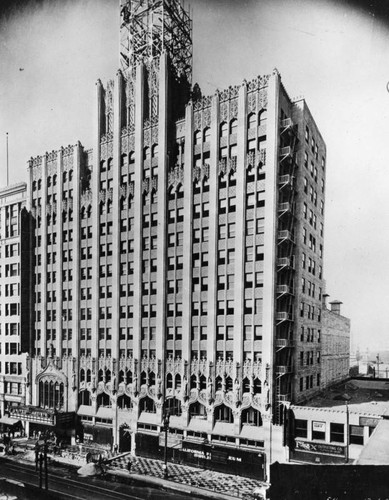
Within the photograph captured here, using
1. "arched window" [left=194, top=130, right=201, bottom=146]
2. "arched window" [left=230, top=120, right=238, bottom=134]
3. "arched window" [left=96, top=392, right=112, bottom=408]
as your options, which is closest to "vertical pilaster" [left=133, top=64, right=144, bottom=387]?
"arched window" [left=96, top=392, right=112, bottom=408]

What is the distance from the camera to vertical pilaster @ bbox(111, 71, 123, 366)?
6047 cm

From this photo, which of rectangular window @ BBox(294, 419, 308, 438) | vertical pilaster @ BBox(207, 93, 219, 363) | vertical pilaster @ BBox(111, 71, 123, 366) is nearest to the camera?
rectangular window @ BBox(294, 419, 308, 438)

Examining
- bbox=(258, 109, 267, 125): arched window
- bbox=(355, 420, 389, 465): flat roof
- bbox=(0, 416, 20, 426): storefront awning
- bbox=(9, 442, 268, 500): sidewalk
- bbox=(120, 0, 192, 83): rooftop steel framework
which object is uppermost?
bbox=(120, 0, 192, 83): rooftop steel framework

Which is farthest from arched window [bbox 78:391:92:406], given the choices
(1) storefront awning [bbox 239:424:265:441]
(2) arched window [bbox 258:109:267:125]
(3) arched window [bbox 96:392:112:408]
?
(2) arched window [bbox 258:109:267:125]

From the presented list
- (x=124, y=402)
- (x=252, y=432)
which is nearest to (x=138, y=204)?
(x=124, y=402)

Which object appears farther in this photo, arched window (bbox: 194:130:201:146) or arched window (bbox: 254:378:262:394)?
arched window (bbox: 194:130:201:146)

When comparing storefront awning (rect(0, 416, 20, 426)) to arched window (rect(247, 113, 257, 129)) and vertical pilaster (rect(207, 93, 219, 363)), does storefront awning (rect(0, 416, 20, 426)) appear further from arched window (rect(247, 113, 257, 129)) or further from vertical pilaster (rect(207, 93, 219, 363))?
arched window (rect(247, 113, 257, 129))

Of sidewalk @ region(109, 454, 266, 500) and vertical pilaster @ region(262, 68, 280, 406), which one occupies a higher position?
vertical pilaster @ region(262, 68, 280, 406)

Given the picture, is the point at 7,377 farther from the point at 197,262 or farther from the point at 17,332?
the point at 197,262

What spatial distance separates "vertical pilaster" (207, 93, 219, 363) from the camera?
2060 inches

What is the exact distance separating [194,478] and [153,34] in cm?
6044

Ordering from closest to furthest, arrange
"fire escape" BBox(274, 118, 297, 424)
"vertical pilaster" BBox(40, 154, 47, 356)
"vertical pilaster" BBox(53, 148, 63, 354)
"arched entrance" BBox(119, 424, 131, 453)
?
"fire escape" BBox(274, 118, 297, 424) < "arched entrance" BBox(119, 424, 131, 453) < "vertical pilaster" BBox(53, 148, 63, 354) < "vertical pilaster" BBox(40, 154, 47, 356)

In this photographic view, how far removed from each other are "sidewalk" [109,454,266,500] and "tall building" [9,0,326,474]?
146 cm

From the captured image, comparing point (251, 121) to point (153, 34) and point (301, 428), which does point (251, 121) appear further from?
point (301, 428)
